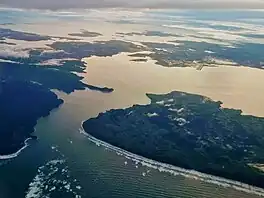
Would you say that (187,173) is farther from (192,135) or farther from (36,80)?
(36,80)

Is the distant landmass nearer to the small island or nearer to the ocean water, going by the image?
the ocean water

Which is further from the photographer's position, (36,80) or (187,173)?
(36,80)

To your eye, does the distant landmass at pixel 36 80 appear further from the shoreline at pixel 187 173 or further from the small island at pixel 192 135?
the shoreline at pixel 187 173

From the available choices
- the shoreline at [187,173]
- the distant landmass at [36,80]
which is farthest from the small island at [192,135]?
the distant landmass at [36,80]

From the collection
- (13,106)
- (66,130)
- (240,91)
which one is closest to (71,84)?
(13,106)

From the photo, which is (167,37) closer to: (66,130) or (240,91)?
(240,91)

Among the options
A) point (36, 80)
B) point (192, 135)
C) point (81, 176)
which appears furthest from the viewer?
point (36, 80)

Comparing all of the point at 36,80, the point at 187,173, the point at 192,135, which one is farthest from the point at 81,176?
the point at 36,80

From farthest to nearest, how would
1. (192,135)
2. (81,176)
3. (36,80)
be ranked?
1. (36,80)
2. (192,135)
3. (81,176)

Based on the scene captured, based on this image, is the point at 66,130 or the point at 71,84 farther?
the point at 71,84
